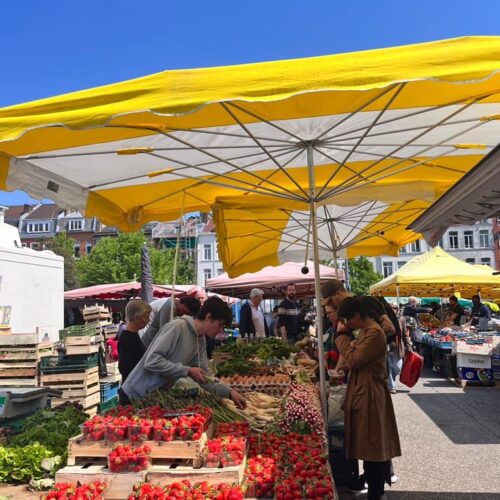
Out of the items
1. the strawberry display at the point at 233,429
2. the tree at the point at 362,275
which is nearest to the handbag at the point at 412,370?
the strawberry display at the point at 233,429

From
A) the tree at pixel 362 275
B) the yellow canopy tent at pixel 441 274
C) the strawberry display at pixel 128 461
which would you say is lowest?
the strawberry display at pixel 128 461

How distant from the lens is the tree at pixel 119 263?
52.9 meters

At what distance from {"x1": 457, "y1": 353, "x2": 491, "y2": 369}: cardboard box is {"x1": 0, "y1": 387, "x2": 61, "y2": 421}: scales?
8.01 meters

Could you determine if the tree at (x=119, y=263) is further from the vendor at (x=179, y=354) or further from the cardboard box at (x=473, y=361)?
the vendor at (x=179, y=354)

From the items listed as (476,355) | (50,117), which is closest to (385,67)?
(50,117)

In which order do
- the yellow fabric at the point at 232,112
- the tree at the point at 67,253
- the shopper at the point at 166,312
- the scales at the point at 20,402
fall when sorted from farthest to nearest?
the tree at the point at 67,253
the shopper at the point at 166,312
the scales at the point at 20,402
the yellow fabric at the point at 232,112

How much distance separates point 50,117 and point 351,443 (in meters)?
3.13

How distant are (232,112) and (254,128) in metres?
0.57

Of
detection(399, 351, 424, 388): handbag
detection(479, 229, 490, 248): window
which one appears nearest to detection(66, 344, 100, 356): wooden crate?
detection(399, 351, 424, 388): handbag

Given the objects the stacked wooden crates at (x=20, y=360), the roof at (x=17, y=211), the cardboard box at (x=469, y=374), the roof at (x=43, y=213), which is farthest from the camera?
the roof at (x=17, y=211)

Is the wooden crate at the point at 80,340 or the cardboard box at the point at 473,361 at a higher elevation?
the wooden crate at the point at 80,340

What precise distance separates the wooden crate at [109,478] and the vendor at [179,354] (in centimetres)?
79

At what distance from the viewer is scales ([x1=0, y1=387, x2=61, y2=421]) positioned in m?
5.65

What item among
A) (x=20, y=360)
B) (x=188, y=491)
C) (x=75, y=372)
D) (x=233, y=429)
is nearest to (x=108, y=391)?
(x=75, y=372)
